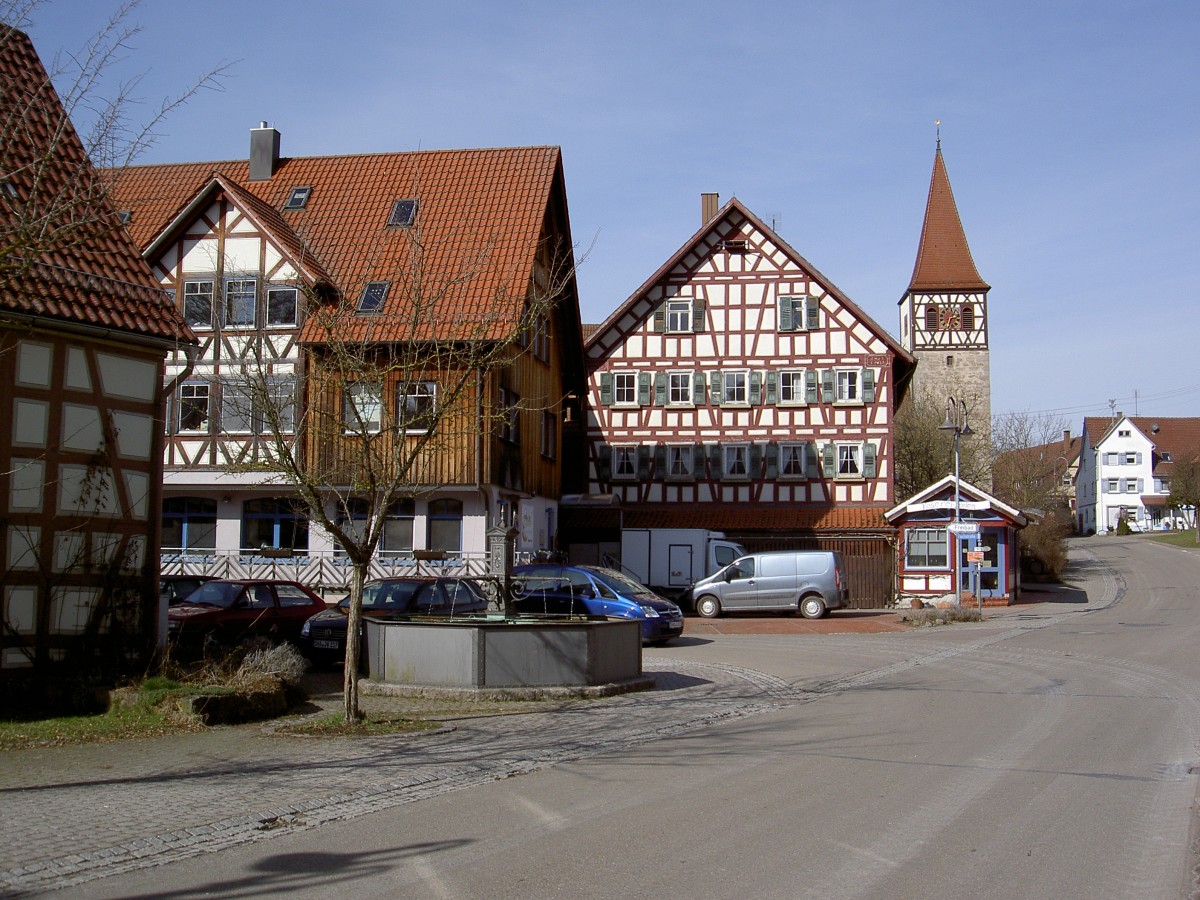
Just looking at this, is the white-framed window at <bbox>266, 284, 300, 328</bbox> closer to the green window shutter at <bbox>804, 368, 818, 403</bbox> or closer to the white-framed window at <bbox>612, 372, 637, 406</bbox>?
the white-framed window at <bbox>612, 372, 637, 406</bbox>

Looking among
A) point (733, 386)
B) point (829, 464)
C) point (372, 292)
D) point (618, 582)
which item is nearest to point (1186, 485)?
point (829, 464)

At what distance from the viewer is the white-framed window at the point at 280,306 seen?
3175cm

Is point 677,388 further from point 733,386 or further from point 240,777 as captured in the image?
point 240,777

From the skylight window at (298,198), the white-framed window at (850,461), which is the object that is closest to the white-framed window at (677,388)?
the white-framed window at (850,461)

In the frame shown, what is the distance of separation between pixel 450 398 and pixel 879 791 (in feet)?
20.2

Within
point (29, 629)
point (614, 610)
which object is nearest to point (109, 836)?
point (29, 629)

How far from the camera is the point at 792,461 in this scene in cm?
4300

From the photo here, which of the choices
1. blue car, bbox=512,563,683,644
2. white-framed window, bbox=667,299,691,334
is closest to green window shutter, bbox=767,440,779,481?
white-framed window, bbox=667,299,691,334

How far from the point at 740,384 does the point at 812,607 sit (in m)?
12.0

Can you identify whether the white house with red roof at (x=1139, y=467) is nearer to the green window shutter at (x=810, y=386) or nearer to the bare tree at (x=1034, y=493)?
→ the bare tree at (x=1034, y=493)

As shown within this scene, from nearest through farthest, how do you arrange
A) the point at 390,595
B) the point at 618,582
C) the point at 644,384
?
the point at 390,595 < the point at 618,582 < the point at 644,384

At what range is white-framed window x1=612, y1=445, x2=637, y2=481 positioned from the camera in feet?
144

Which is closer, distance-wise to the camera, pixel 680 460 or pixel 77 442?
pixel 77 442

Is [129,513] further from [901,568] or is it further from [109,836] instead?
[901,568]
